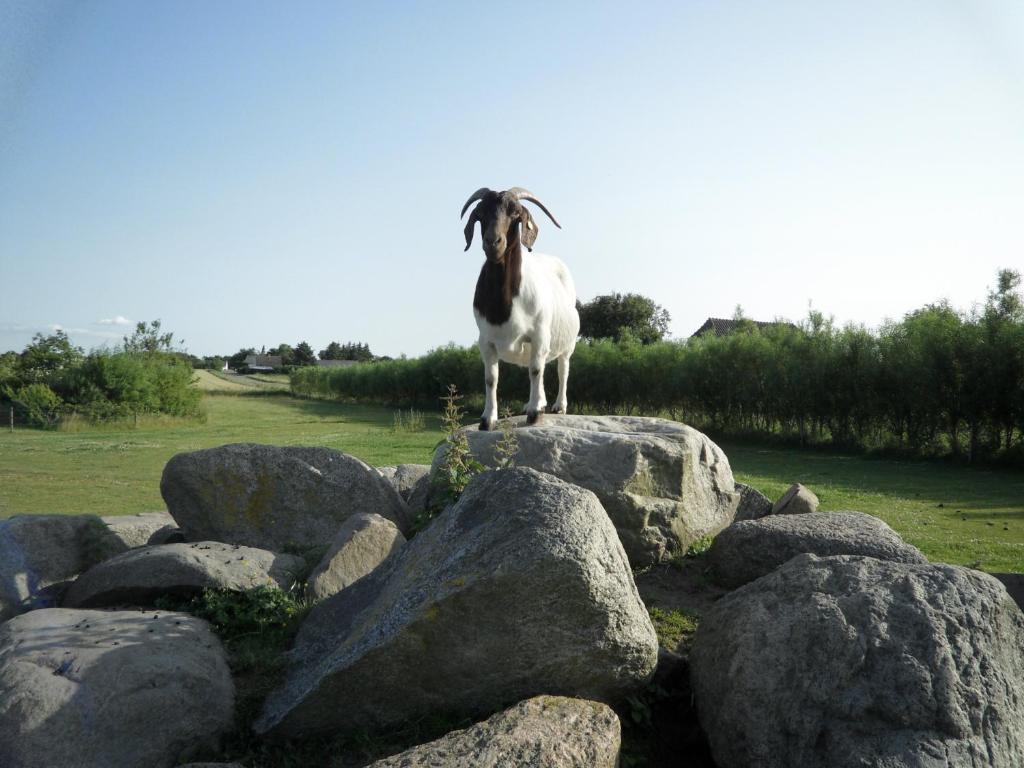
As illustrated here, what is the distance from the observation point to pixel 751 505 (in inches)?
342

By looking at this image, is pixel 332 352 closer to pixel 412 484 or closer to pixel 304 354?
pixel 304 354

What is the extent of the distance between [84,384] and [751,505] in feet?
96.4

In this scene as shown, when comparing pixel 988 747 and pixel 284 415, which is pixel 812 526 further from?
pixel 284 415

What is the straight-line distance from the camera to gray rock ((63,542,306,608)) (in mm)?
5297

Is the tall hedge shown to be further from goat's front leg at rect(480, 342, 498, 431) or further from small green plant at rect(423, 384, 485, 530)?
small green plant at rect(423, 384, 485, 530)

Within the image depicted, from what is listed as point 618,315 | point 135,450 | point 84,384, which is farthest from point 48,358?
point 618,315

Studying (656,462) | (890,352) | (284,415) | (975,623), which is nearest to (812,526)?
(656,462)

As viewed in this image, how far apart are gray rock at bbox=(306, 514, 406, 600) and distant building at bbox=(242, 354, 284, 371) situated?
107m

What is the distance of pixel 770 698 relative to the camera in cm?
399

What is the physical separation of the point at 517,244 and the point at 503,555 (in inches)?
155

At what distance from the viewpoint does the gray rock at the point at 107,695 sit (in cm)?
366

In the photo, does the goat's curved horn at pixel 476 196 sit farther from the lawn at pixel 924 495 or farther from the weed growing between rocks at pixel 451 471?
the lawn at pixel 924 495

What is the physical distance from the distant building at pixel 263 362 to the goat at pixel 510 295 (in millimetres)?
106258

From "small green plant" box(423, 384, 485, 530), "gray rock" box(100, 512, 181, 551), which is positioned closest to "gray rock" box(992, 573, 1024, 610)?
"small green plant" box(423, 384, 485, 530)
